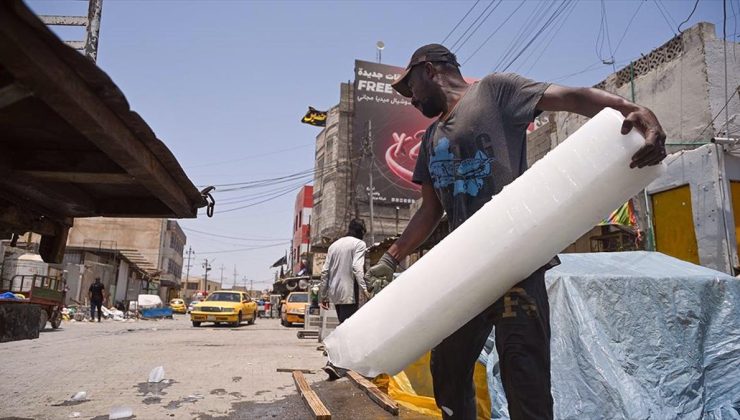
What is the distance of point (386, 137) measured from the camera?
3238 cm

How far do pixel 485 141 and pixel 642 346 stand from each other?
2519 millimetres

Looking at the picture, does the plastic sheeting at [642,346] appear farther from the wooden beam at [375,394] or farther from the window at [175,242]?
the window at [175,242]

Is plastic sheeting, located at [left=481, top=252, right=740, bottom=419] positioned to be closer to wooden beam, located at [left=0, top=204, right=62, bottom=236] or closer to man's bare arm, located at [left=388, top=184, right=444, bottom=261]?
man's bare arm, located at [left=388, top=184, right=444, bottom=261]

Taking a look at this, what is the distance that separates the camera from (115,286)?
1505 inches

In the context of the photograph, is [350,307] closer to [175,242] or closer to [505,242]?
[505,242]

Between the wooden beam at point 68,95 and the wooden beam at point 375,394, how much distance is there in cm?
250

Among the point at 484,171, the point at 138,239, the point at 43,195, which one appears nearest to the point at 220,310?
the point at 43,195

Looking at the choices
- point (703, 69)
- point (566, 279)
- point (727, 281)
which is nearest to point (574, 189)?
point (566, 279)

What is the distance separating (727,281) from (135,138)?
14.4 feet

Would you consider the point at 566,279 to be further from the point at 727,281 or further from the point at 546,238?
the point at 546,238

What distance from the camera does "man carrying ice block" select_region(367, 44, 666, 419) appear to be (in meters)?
1.71

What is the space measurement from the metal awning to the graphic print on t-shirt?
125 cm

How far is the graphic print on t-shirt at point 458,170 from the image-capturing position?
1997mm

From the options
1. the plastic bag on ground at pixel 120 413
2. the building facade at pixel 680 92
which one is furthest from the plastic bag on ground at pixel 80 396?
the building facade at pixel 680 92
